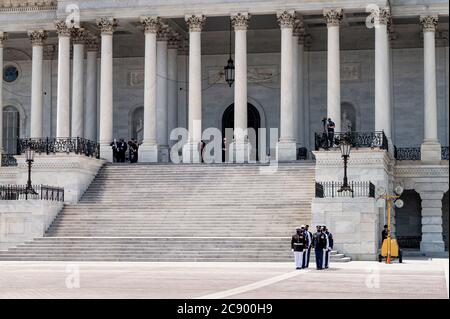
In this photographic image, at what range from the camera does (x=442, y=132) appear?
6119 centimetres

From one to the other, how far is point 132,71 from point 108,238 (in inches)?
915

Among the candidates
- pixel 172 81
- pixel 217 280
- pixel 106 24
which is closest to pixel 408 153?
→ pixel 172 81

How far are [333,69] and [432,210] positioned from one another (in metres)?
9.30

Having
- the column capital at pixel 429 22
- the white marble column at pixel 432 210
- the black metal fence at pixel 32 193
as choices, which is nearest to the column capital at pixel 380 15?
the column capital at pixel 429 22

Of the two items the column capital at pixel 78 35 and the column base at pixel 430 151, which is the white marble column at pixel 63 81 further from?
the column base at pixel 430 151

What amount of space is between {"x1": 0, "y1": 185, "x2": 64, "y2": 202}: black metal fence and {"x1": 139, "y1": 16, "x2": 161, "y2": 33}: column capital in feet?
36.8

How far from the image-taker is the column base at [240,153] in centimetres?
5556

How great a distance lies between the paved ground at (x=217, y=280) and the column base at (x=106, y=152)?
55.8 feet

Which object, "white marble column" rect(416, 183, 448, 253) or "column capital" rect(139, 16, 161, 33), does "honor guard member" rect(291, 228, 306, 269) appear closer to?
"white marble column" rect(416, 183, 448, 253)

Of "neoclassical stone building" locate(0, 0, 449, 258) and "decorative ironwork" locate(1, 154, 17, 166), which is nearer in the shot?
"neoclassical stone building" locate(0, 0, 449, 258)

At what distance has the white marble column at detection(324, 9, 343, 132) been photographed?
54.5m

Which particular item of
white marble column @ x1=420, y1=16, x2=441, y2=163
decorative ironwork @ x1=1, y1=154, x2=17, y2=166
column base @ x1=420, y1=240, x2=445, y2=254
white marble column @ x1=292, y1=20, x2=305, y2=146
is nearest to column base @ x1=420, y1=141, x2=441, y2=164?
white marble column @ x1=420, y1=16, x2=441, y2=163
